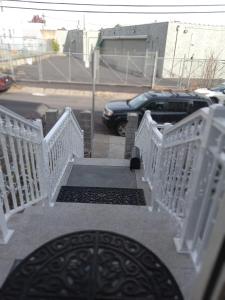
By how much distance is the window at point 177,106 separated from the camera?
895 cm

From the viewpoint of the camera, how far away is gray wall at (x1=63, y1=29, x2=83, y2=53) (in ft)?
117

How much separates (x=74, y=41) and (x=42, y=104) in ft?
97.4

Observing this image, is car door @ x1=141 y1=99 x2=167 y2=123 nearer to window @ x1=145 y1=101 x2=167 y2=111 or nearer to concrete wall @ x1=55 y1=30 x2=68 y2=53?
window @ x1=145 y1=101 x2=167 y2=111

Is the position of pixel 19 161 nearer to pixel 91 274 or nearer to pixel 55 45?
pixel 91 274

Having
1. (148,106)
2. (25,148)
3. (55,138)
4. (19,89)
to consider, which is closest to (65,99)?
(19,89)

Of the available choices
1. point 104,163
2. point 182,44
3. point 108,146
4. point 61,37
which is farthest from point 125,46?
point 104,163

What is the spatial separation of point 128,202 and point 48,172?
1.42 meters

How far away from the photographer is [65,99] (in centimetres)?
1441

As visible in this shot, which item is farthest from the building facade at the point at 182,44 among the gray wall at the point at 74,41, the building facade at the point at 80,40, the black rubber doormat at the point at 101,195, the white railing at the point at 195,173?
the white railing at the point at 195,173

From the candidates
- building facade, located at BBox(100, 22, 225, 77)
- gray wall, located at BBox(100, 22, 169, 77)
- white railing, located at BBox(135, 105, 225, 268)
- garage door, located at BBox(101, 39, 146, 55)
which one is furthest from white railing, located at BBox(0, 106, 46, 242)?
garage door, located at BBox(101, 39, 146, 55)

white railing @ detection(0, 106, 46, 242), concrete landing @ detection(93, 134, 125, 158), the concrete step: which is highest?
white railing @ detection(0, 106, 46, 242)

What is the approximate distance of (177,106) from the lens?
8.98 metres

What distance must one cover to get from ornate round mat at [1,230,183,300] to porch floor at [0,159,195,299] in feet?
0.48

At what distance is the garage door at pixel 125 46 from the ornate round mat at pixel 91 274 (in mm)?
24139
